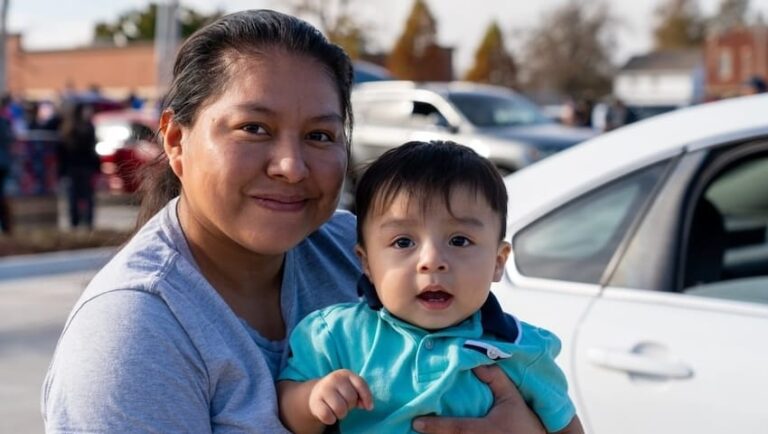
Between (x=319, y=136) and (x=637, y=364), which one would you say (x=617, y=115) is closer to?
(x=637, y=364)

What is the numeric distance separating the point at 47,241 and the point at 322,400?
35.3ft

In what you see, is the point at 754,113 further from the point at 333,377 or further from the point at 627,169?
the point at 333,377

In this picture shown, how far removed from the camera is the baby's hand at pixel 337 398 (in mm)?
1670

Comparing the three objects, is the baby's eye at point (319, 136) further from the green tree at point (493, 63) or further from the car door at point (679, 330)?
the green tree at point (493, 63)

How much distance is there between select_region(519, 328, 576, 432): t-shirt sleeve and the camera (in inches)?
75.0

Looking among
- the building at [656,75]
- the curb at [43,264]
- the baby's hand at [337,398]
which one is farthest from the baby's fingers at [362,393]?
the building at [656,75]

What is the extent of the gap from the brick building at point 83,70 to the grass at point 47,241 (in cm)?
3646

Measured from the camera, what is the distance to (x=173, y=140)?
1948mm

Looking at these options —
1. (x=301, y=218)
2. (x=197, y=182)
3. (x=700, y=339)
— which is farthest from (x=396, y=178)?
(x=700, y=339)

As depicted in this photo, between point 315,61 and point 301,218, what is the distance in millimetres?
271

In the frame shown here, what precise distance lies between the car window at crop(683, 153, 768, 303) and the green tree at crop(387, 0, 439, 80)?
43838 mm

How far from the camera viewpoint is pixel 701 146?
3.06m

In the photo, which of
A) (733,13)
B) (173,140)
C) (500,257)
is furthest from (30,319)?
(733,13)

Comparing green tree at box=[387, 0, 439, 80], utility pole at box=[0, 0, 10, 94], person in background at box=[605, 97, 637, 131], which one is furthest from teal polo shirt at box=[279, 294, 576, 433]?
green tree at box=[387, 0, 439, 80]
